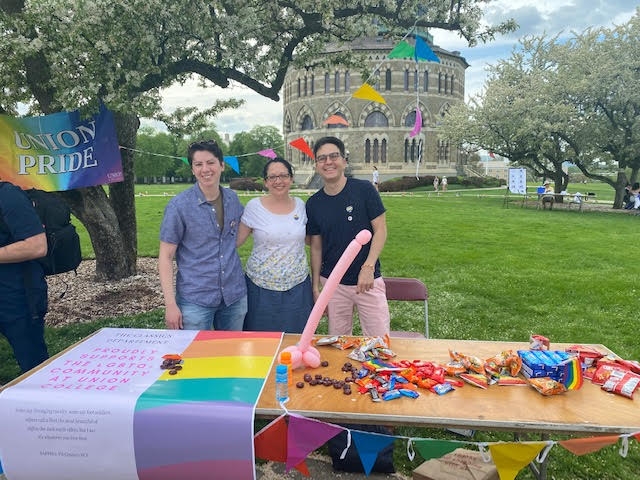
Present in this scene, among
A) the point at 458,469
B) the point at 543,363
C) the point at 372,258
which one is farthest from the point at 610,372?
the point at 372,258

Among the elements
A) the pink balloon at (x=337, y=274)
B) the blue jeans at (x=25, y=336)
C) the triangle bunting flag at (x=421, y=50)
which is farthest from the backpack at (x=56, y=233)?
the triangle bunting flag at (x=421, y=50)

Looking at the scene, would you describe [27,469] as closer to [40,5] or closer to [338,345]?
[338,345]

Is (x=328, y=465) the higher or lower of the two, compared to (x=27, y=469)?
lower

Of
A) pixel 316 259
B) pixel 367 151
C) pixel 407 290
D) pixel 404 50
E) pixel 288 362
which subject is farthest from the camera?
pixel 367 151

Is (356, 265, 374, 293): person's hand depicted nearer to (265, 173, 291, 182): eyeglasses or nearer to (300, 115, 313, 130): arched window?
(265, 173, 291, 182): eyeglasses

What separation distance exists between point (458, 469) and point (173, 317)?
7.94 feet

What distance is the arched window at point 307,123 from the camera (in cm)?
5325

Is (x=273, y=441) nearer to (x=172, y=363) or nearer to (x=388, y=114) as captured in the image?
(x=172, y=363)

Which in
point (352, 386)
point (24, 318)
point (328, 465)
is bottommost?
point (328, 465)

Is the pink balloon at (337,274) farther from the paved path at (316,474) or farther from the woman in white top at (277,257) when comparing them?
the paved path at (316,474)

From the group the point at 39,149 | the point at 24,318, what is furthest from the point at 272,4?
the point at 24,318

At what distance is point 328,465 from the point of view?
3678 millimetres

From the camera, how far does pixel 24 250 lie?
3.32m

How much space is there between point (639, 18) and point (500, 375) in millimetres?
29455
